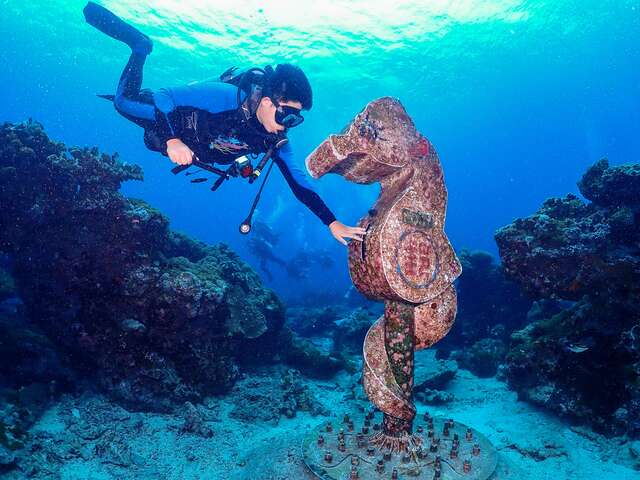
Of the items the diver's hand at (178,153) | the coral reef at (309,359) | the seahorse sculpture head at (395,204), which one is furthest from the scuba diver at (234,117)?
the coral reef at (309,359)

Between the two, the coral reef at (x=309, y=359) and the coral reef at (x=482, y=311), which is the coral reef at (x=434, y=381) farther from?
the coral reef at (x=309, y=359)

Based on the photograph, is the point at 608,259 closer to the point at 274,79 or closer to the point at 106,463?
the point at 274,79

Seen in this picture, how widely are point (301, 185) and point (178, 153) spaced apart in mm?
1547

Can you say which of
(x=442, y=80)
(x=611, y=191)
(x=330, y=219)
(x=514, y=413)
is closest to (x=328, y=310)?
(x=514, y=413)

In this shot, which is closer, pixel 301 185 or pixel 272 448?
pixel 301 185

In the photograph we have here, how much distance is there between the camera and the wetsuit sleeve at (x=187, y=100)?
4.50 metres

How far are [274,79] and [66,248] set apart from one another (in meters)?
5.22

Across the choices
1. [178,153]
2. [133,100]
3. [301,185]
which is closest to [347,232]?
[301,185]

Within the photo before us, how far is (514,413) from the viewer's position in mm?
6852

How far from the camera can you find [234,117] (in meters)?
5.21

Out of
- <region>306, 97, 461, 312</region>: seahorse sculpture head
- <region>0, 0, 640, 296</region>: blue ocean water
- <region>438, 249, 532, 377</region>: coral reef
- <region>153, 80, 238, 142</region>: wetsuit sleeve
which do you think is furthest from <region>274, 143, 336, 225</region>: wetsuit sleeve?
<region>0, 0, 640, 296</region>: blue ocean water

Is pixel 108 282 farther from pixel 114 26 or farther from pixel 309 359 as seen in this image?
pixel 309 359

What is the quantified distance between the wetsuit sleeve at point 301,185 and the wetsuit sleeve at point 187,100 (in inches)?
38.0

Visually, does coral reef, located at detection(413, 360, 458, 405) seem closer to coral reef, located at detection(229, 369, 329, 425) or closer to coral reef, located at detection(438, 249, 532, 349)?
coral reef, located at detection(229, 369, 329, 425)
